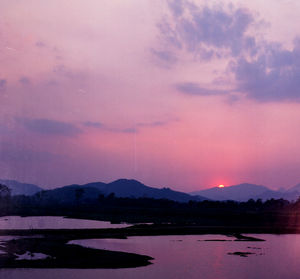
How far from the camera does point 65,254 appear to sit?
34.8 m

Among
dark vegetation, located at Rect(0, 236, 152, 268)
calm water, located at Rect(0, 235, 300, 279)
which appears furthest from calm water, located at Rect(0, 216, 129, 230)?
dark vegetation, located at Rect(0, 236, 152, 268)

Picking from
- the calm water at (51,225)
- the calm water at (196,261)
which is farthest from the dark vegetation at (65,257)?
the calm water at (51,225)

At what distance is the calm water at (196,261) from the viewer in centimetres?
2941

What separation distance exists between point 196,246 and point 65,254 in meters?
14.6

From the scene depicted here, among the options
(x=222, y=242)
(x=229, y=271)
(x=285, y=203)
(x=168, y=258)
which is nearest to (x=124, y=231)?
(x=222, y=242)

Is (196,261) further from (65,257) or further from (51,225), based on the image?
(51,225)

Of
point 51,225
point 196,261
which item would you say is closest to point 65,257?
point 196,261

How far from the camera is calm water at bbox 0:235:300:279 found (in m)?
29.4

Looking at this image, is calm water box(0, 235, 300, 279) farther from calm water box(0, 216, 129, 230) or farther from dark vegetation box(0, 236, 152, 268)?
calm water box(0, 216, 129, 230)

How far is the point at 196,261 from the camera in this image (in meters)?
34.8

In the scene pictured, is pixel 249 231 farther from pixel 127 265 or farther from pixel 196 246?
pixel 127 265

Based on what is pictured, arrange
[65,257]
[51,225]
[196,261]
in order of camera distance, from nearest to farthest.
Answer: [65,257] < [196,261] < [51,225]

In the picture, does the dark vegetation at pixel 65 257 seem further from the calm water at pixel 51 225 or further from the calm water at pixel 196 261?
the calm water at pixel 51 225

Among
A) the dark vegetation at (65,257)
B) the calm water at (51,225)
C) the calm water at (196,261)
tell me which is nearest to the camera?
the calm water at (196,261)
